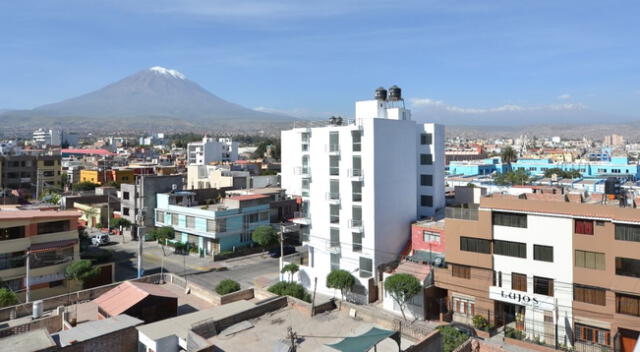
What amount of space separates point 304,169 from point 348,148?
158 inches

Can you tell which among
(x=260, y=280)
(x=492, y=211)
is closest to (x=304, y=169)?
(x=260, y=280)

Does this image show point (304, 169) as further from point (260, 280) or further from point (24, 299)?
point (24, 299)

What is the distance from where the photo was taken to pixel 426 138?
101 feet

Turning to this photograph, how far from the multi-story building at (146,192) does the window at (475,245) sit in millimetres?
28000

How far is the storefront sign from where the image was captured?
20.6 metres

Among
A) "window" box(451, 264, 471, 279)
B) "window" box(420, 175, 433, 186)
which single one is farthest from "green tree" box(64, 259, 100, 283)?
"window" box(420, 175, 433, 186)

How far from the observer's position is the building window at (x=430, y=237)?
1003 inches

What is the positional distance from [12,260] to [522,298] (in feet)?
83.3

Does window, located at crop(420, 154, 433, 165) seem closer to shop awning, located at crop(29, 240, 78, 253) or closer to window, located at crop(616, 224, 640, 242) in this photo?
window, located at crop(616, 224, 640, 242)

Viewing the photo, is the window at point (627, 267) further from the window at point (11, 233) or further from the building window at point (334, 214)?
the window at point (11, 233)

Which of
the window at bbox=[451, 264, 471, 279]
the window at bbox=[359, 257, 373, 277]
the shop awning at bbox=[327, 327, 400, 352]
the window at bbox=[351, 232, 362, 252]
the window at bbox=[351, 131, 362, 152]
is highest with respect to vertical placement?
the window at bbox=[351, 131, 362, 152]

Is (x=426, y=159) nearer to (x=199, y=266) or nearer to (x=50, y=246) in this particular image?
(x=199, y=266)

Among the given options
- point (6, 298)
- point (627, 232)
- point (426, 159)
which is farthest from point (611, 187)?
point (6, 298)

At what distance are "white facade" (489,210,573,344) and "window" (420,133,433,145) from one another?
9.94 m
